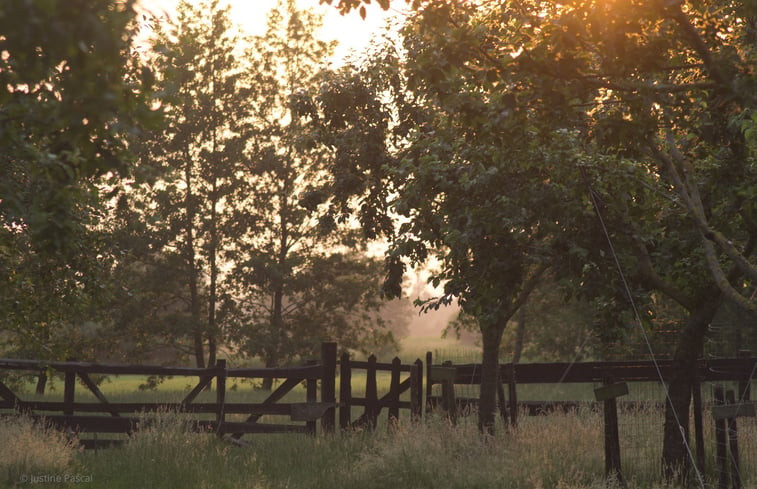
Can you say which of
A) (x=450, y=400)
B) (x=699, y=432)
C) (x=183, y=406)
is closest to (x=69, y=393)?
(x=183, y=406)

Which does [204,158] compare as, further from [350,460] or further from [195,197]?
[350,460]

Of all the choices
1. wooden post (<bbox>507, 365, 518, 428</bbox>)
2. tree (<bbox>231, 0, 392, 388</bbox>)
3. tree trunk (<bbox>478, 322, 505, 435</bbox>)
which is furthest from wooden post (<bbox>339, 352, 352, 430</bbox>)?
tree (<bbox>231, 0, 392, 388</bbox>)

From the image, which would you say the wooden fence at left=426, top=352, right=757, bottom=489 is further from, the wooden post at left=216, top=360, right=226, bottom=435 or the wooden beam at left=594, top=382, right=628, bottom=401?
the wooden post at left=216, top=360, right=226, bottom=435

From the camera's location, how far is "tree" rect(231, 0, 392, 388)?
1313 inches

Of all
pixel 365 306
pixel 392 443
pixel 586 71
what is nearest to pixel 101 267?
pixel 392 443

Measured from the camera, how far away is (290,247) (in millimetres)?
35688

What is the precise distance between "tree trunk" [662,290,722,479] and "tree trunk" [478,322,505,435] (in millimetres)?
3362

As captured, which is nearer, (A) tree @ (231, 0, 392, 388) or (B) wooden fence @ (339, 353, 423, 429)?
(B) wooden fence @ (339, 353, 423, 429)

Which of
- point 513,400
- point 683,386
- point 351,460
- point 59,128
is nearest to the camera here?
point 59,128

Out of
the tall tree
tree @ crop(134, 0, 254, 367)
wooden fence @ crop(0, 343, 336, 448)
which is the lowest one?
wooden fence @ crop(0, 343, 336, 448)

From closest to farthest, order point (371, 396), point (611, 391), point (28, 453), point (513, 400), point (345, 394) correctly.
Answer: point (611, 391)
point (28, 453)
point (513, 400)
point (345, 394)
point (371, 396)

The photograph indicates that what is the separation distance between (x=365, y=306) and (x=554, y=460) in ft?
75.5

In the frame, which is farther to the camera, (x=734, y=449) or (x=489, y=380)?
(x=489, y=380)

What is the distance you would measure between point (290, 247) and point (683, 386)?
1016 inches
